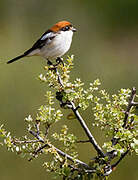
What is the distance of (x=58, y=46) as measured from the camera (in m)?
3.12

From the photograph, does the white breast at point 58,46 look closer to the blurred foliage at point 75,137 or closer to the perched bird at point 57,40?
the perched bird at point 57,40

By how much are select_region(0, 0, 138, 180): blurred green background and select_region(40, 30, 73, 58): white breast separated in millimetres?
1340

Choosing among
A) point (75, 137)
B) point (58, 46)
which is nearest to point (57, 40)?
point (58, 46)

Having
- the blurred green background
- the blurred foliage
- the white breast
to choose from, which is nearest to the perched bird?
the white breast

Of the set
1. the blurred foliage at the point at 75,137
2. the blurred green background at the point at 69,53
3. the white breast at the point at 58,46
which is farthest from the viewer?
the blurred green background at the point at 69,53

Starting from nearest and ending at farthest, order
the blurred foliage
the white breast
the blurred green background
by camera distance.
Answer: the blurred foliage → the white breast → the blurred green background

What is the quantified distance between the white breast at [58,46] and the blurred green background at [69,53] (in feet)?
4.39

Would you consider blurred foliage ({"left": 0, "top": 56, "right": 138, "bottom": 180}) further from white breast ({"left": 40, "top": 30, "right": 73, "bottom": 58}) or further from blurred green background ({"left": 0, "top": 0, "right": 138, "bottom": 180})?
blurred green background ({"left": 0, "top": 0, "right": 138, "bottom": 180})

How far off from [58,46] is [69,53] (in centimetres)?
380

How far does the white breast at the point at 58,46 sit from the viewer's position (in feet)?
10.1

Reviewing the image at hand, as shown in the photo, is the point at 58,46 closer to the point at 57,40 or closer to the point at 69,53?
the point at 57,40

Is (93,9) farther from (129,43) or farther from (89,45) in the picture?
(89,45)

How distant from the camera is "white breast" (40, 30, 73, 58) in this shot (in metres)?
3.08

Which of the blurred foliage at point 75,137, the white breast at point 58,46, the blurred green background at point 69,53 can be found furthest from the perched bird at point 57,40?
the blurred foliage at point 75,137
